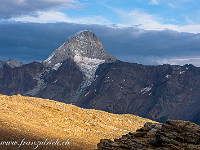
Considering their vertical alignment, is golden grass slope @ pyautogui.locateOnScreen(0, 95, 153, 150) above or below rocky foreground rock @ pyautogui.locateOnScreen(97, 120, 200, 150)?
below

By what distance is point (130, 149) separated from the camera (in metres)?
22.9

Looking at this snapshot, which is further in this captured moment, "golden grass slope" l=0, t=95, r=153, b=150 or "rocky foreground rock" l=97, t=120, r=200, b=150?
"golden grass slope" l=0, t=95, r=153, b=150

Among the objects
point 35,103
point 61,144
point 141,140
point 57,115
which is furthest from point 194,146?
point 35,103

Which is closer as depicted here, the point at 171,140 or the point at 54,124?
the point at 171,140

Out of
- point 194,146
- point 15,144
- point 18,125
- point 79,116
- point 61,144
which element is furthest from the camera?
point 79,116

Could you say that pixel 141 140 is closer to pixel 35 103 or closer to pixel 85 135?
pixel 85 135

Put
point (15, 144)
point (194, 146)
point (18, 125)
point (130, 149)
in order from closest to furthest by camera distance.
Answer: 1. point (194, 146)
2. point (130, 149)
3. point (15, 144)
4. point (18, 125)

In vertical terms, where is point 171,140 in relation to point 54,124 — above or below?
above

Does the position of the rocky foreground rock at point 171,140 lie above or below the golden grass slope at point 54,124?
above

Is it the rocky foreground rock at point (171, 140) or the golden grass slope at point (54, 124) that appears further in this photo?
the golden grass slope at point (54, 124)

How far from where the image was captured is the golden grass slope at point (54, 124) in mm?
32312

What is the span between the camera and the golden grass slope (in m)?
32.3

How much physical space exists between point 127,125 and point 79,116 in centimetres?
1446

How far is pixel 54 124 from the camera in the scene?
141ft
